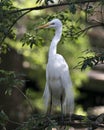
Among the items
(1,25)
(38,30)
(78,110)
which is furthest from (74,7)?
(78,110)

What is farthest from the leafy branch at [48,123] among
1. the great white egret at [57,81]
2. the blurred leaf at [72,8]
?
the great white egret at [57,81]

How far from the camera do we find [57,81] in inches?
240

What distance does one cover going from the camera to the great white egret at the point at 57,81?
19.3 feet

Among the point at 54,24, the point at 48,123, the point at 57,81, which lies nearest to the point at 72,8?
the point at 48,123

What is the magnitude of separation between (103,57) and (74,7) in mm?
459

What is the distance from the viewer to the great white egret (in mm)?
5883

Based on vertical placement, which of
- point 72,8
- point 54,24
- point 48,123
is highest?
Result: point 72,8

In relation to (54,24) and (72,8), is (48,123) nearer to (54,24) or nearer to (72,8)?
(72,8)

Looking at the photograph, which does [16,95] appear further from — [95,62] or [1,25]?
[95,62]

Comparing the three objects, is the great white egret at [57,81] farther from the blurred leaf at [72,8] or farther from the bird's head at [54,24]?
the blurred leaf at [72,8]

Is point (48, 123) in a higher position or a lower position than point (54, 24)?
lower

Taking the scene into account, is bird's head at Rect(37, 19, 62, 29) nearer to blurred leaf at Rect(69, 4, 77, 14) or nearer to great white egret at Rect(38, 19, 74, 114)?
great white egret at Rect(38, 19, 74, 114)

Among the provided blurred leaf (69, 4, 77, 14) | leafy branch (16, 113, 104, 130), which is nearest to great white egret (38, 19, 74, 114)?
leafy branch (16, 113, 104, 130)

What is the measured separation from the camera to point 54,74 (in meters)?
6.02
